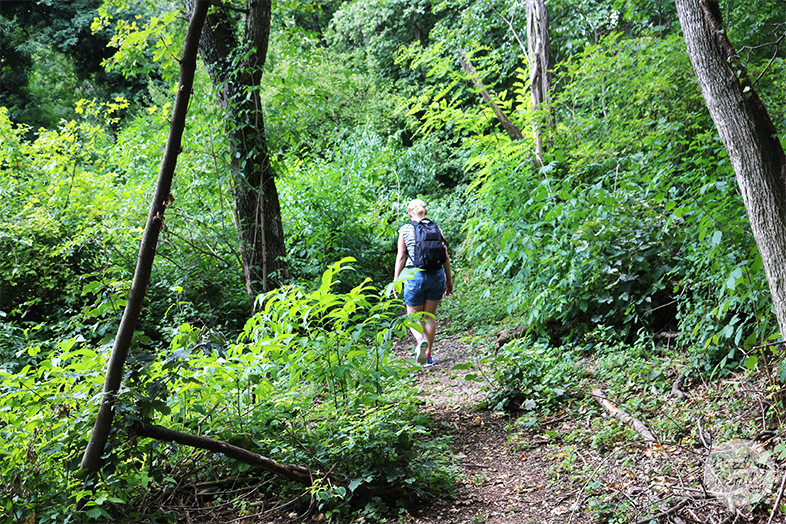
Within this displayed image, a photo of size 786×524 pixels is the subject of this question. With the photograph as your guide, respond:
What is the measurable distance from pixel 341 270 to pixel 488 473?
2.43 m

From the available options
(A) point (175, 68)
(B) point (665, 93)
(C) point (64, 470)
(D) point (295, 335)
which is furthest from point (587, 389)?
(A) point (175, 68)

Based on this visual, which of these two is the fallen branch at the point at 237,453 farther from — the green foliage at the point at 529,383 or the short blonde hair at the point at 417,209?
the short blonde hair at the point at 417,209

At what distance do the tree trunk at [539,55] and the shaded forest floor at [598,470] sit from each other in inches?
205

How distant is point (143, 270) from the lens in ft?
8.72

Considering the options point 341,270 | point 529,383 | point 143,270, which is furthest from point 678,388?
point 143,270

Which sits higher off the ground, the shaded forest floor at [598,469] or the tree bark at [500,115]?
the tree bark at [500,115]

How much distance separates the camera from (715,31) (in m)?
3.25

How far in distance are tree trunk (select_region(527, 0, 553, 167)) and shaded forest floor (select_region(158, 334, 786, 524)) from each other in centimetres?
520

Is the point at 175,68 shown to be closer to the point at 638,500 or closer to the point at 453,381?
the point at 453,381

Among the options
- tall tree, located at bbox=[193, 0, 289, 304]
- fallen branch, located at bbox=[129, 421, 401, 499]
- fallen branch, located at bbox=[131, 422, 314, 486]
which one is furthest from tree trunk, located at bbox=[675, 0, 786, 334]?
tall tree, located at bbox=[193, 0, 289, 304]

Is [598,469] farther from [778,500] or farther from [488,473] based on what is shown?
[778,500]

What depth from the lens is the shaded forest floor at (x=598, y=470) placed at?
2.62 meters

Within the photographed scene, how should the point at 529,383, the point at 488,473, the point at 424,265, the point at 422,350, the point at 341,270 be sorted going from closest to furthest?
the point at 488,473 → the point at 529,383 → the point at 341,270 → the point at 422,350 → the point at 424,265

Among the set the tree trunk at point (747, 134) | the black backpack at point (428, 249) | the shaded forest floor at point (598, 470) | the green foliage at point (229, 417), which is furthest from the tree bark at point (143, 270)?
the black backpack at point (428, 249)
